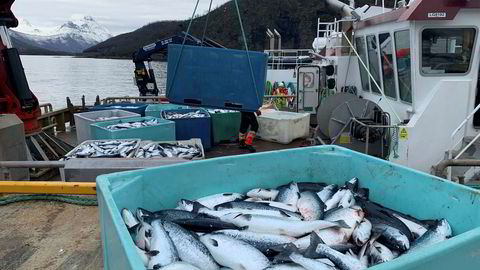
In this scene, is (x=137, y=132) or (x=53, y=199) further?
(x=137, y=132)

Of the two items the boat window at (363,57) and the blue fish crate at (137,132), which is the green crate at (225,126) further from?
the boat window at (363,57)

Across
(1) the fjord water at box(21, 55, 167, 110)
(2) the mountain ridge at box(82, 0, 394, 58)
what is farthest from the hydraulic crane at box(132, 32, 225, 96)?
(2) the mountain ridge at box(82, 0, 394, 58)

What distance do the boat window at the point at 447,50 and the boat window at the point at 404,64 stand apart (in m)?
0.25

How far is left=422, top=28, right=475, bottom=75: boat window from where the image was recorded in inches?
224

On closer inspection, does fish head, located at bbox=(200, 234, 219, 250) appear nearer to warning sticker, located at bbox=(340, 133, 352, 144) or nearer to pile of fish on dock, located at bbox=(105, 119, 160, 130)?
warning sticker, located at bbox=(340, 133, 352, 144)

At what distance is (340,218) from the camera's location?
2186mm

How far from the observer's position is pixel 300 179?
2.94m

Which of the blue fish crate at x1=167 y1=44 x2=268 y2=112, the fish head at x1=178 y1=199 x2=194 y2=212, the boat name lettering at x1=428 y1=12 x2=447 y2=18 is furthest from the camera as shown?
the blue fish crate at x1=167 y1=44 x2=268 y2=112

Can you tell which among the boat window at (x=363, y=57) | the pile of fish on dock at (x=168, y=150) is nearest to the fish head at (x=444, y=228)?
the pile of fish on dock at (x=168, y=150)

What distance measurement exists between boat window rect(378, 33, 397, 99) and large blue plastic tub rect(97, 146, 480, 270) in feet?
14.1

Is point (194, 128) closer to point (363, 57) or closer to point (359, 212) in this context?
point (363, 57)

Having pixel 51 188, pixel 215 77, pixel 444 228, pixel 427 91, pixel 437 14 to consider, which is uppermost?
pixel 437 14

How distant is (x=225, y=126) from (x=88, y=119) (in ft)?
10.5

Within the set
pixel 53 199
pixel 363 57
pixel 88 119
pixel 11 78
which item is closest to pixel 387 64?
pixel 363 57
